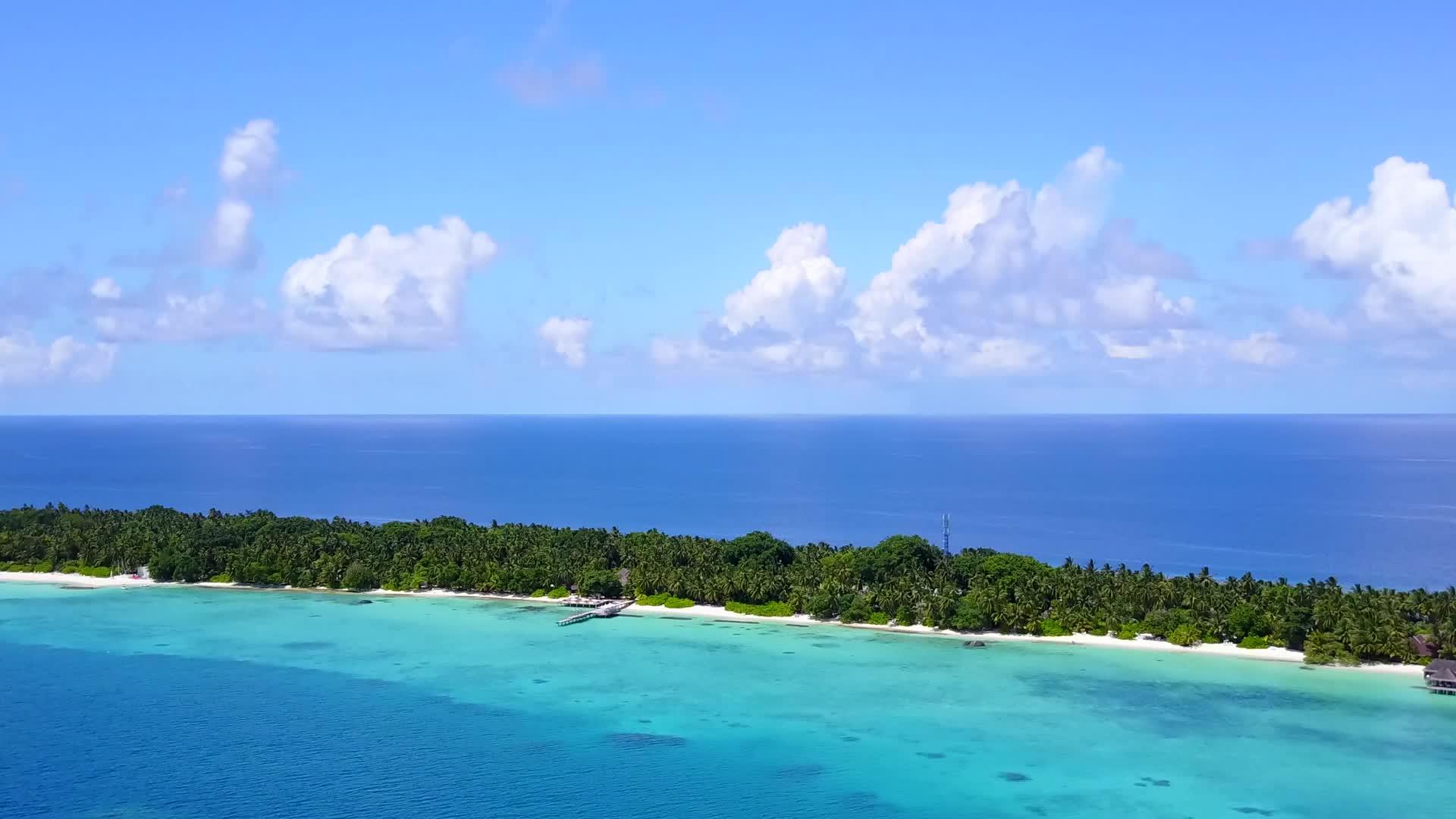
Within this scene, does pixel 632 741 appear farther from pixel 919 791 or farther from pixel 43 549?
pixel 43 549

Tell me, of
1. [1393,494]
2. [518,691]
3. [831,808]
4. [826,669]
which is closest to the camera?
[831,808]

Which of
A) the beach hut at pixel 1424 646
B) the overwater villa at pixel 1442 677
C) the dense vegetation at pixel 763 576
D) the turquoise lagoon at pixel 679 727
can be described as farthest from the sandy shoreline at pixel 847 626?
the overwater villa at pixel 1442 677

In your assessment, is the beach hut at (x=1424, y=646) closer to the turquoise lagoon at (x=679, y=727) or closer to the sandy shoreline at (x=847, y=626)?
the sandy shoreline at (x=847, y=626)

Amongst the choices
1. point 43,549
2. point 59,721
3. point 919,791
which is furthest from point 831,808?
point 43,549

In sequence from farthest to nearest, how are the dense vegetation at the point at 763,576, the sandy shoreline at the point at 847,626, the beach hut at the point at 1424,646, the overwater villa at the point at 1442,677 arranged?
the dense vegetation at the point at 763,576
the sandy shoreline at the point at 847,626
the beach hut at the point at 1424,646
the overwater villa at the point at 1442,677

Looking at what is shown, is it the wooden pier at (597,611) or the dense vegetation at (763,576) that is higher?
the dense vegetation at (763,576)

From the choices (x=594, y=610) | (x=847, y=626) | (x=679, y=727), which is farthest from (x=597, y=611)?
(x=679, y=727)

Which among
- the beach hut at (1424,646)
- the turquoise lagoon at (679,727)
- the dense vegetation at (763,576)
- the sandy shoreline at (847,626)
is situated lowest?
the turquoise lagoon at (679,727)
